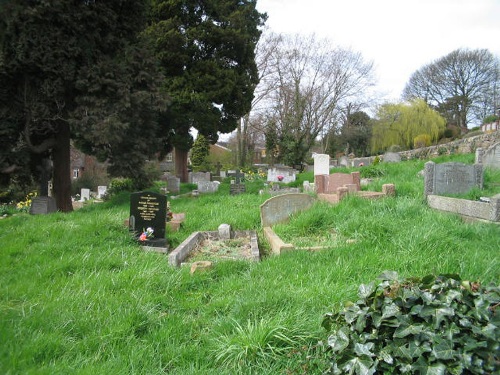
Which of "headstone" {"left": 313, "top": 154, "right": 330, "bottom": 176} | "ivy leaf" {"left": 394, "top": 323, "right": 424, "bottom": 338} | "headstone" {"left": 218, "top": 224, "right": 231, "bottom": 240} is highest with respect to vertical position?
"headstone" {"left": 313, "top": 154, "right": 330, "bottom": 176}

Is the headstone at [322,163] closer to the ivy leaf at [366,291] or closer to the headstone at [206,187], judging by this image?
the headstone at [206,187]

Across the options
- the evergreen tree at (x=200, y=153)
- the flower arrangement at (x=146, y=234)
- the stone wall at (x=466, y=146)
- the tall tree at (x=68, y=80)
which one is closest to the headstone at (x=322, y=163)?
the stone wall at (x=466, y=146)

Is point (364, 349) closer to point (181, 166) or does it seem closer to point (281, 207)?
point (281, 207)

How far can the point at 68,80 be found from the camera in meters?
11.1

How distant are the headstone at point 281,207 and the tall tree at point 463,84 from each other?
38.0 metres

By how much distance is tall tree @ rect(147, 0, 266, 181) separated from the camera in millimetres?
15453

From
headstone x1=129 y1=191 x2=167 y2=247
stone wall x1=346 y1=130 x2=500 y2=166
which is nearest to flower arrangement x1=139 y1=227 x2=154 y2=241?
headstone x1=129 y1=191 x2=167 y2=247

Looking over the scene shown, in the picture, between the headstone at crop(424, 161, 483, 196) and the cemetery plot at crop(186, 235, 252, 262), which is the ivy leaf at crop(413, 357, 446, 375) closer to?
the cemetery plot at crop(186, 235, 252, 262)

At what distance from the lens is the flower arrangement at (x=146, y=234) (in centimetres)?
614

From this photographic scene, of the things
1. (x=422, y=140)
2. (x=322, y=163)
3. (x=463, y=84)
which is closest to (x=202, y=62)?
(x=322, y=163)

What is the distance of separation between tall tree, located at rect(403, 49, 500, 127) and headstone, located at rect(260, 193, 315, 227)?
37951mm

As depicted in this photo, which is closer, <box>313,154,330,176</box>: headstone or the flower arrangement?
the flower arrangement

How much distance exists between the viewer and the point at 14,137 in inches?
444

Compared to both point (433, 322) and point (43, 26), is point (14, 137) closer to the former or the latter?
point (43, 26)
